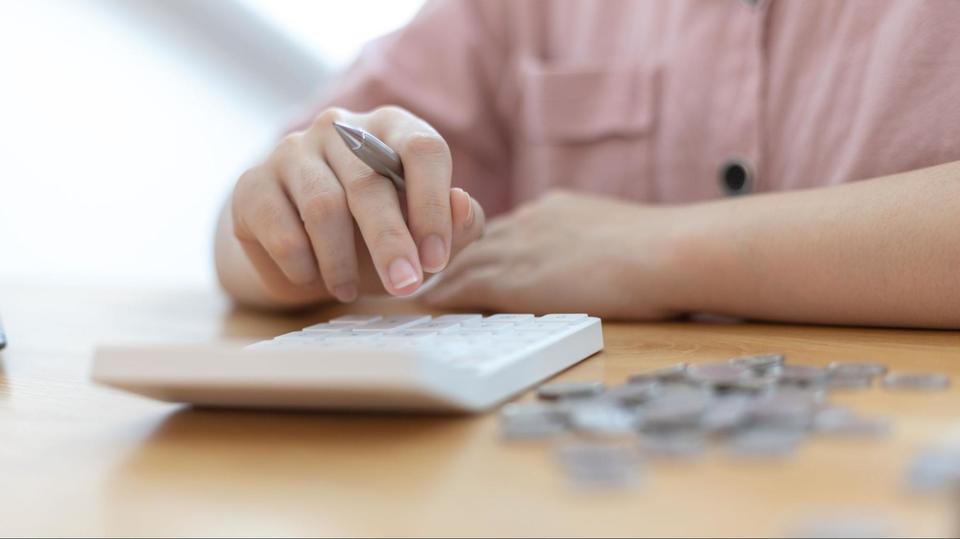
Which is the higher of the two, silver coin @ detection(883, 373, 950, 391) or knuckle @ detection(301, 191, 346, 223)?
knuckle @ detection(301, 191, 346, 223)

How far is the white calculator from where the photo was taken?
16.6 inches

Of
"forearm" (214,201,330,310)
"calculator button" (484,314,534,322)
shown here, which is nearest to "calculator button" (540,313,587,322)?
"calculator button" (484,314,534,322)

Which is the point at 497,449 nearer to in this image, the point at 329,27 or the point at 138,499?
the point at 138,499

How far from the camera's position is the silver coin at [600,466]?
34 centimetres

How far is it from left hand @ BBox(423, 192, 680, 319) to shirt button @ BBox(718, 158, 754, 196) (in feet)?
0.51

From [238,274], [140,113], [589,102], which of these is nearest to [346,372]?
[238,274]

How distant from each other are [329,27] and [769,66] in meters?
1.43

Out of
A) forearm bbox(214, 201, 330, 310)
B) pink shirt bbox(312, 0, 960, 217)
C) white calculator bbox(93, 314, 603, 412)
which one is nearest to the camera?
white calculator bbox(93, 314, 603, 412)

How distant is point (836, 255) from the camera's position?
0.70 metres

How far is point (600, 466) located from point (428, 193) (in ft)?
1.09

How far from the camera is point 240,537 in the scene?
1.08ft

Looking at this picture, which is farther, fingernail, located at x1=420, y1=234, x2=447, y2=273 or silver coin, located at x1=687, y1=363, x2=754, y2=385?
fingernail, located at x1=420, y1=234, x2=447, y2=273

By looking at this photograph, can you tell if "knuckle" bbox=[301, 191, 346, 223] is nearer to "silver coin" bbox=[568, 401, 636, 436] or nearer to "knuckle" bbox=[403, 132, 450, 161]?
"knuckle" bbox=[403, 132, 450, 161]

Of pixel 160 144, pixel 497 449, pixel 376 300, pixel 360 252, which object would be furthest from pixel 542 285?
pixel 160 144
